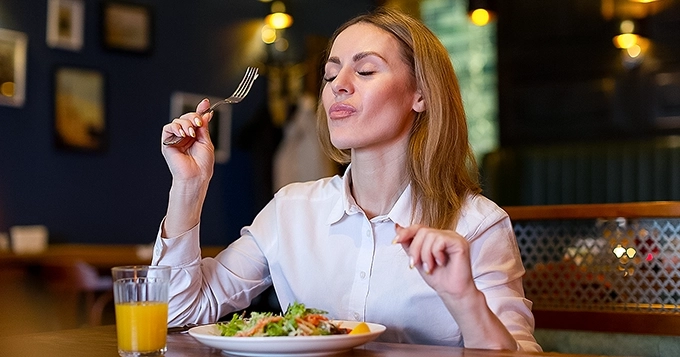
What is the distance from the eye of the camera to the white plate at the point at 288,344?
4.02 ft

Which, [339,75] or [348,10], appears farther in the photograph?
[348,10]

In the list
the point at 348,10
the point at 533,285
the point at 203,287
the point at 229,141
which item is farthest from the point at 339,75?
the point at 348,10

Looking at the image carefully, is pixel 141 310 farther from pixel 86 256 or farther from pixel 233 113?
pixel 233 113

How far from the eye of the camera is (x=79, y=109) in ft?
16.9

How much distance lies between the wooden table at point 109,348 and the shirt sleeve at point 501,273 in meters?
0.27

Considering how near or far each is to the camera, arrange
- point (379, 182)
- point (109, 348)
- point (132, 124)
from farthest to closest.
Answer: point (132, 124) → point (379, 182) → point (109, 348)

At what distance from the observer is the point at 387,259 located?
68.8 inches

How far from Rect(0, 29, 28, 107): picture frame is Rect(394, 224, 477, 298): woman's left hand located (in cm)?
409

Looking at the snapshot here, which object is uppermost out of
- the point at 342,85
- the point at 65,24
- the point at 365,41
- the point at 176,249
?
the point at 65,24

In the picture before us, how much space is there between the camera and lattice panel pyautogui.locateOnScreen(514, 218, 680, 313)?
7.72 ft

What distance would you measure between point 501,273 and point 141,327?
75cm

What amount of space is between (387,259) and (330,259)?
0.52 ft

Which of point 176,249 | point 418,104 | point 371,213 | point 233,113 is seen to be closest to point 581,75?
point 233,113

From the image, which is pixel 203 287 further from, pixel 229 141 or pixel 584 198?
pixel 229 141
